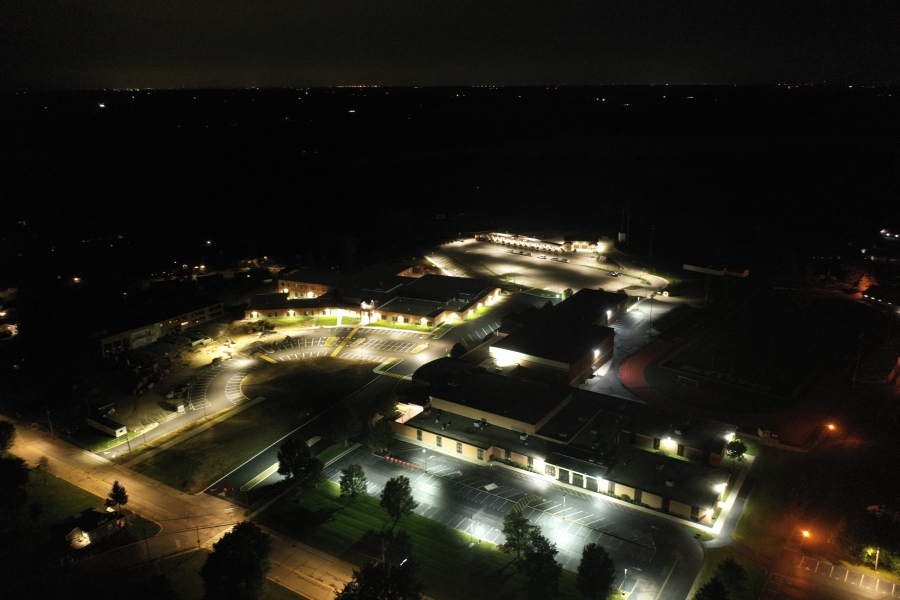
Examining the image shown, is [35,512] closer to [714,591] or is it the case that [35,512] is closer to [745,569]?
[714,591]

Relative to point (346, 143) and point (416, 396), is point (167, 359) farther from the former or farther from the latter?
point (346, 143)

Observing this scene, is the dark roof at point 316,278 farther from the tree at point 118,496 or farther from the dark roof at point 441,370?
the tree at point 118,496

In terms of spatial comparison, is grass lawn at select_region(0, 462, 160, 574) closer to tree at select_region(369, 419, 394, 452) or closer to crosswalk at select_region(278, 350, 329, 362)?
tree at select_region(369, 419, 394, 452)

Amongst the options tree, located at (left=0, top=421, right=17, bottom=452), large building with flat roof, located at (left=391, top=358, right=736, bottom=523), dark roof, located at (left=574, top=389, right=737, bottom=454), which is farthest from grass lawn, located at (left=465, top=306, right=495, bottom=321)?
tree, located at (left=0, top=421, right=17, bottom=452)

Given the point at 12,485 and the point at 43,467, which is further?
the point at 43,467

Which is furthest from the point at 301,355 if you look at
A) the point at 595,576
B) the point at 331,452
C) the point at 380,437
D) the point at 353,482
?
the point at 595,576

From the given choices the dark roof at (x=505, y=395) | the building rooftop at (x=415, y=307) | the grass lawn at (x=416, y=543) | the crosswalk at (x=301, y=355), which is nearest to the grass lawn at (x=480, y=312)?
the building rooftop at (x=415, y=307)
